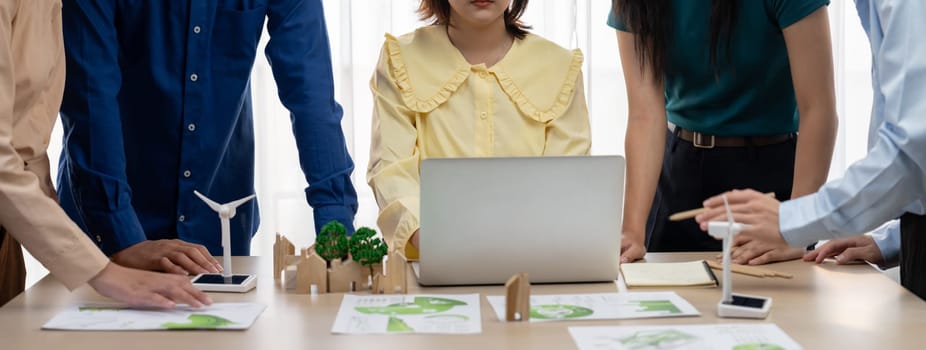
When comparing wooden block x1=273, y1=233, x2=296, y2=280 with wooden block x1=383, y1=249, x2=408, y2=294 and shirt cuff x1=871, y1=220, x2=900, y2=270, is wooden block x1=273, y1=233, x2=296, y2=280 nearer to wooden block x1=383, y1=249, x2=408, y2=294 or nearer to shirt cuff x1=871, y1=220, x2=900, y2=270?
wooden block x1=383, y1=249, x2=408, y2=294

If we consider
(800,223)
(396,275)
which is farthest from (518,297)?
(800,223)

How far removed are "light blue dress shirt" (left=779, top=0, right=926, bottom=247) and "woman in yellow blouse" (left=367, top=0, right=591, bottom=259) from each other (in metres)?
0.62

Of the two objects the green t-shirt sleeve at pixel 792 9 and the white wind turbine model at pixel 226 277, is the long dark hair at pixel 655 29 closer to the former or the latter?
the green t-shirt sleeve at pixel 792 9

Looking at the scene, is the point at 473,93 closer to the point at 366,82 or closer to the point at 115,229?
the point at 115,229

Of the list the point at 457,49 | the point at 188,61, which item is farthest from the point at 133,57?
the point at 457,49

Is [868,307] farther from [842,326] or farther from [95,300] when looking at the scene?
[95,300]

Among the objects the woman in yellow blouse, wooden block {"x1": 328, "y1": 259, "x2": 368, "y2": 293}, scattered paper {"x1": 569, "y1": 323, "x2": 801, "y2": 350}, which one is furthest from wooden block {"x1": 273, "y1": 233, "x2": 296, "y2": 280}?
scattered paper {"x1": 569, "y1": 323, "x2": 801, "y2": 350}

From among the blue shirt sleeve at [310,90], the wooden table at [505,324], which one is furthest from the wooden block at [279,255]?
the blue shirt sleeve at [310,90]

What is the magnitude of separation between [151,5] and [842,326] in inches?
54.2

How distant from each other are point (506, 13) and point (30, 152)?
1034 millimetres

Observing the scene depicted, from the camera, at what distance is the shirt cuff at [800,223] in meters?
1.65

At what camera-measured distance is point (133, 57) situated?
2.08 metres

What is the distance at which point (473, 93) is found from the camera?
2.22 meters

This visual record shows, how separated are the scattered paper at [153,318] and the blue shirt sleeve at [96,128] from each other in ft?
1.08
